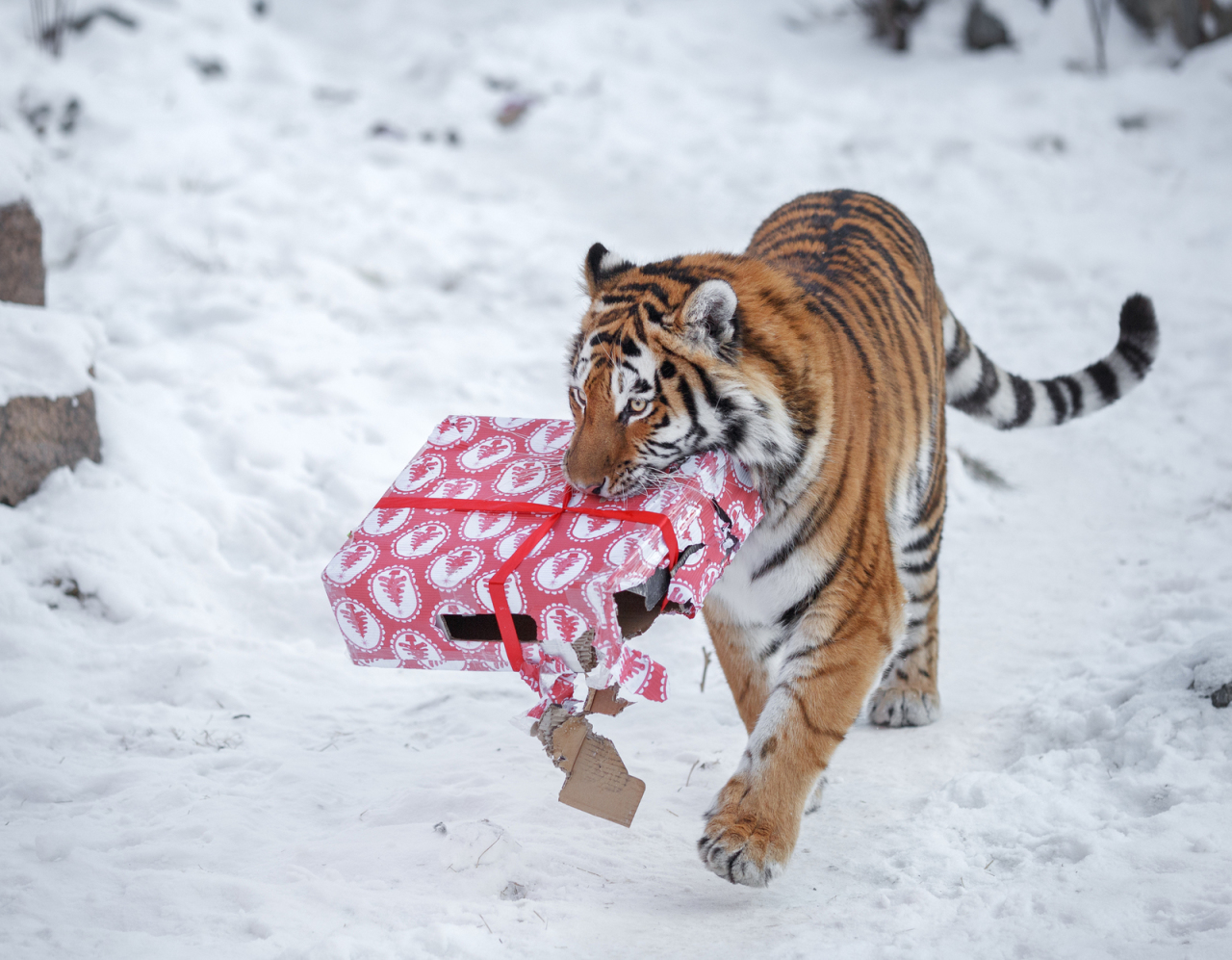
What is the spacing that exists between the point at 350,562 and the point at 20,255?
288cm

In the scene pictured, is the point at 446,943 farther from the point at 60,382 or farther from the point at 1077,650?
the point at 60,382

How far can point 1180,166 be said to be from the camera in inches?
275

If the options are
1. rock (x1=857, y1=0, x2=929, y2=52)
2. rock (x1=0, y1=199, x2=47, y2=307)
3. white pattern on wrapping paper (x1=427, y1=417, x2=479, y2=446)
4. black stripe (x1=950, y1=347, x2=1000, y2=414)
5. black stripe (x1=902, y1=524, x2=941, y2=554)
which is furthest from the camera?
rock (x1=857, y1=0, x2=929, y2=52)

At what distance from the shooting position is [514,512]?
79.7 inches

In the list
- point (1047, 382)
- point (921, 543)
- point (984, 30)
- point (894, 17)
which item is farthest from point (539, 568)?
point (894, 17)

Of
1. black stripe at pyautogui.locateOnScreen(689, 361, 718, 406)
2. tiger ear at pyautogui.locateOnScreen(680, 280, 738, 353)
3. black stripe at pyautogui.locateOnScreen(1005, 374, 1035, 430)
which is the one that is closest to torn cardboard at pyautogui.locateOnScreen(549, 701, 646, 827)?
black stripe at pyautogui.locateOnScreen(689, 361, 718, 406)

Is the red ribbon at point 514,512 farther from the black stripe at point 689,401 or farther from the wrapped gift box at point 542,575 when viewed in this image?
the black stripe at point 689,401

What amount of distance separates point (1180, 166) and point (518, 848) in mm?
6870

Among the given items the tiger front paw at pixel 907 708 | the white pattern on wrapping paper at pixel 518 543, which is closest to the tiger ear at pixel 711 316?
the white pattern on wrapping paper at pixel 518 543

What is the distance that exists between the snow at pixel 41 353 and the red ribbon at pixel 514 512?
6.41 feet

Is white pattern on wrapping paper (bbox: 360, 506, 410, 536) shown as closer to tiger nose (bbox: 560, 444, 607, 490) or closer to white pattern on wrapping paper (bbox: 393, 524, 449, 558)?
Result: white pattern on wrapping paper (bbox: 393, 524, 449, 558)

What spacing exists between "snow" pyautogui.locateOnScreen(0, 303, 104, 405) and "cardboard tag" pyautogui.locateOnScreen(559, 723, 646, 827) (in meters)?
2.43

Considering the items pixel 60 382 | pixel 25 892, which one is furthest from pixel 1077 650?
pixel 60 382

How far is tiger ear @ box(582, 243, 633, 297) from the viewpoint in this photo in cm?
243
